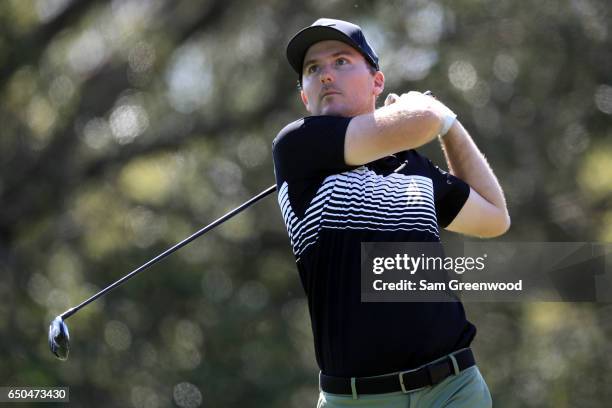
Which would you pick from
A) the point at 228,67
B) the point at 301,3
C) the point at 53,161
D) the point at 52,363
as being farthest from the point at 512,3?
the point at 52,363

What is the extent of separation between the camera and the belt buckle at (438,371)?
3436mm

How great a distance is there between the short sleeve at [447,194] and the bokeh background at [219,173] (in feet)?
23.4

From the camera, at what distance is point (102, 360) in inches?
478

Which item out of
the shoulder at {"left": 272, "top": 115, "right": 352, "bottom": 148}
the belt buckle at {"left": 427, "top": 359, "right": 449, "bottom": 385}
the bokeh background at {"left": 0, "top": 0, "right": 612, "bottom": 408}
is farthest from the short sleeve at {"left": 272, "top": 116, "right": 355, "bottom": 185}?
the bokeh background at {"left": 0, "top": 0, "right": 612, "bottom": 408}

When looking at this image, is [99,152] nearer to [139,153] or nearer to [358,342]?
[139,153]

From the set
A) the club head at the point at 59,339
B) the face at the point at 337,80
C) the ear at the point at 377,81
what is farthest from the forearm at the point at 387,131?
the club head at the point at 59,339

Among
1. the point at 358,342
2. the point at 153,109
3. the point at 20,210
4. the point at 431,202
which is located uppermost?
the point at 153,109

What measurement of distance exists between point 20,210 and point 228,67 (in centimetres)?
249

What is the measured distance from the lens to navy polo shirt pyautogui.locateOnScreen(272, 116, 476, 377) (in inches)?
136

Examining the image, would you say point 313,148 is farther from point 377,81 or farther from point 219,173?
point 219,173

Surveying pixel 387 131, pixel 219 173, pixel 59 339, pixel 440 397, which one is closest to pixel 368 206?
pixel 387 131

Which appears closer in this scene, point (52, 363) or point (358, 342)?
point (358, 342)

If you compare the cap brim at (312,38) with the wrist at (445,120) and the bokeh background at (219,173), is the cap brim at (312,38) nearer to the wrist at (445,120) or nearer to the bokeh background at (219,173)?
the wrist at (445,120)

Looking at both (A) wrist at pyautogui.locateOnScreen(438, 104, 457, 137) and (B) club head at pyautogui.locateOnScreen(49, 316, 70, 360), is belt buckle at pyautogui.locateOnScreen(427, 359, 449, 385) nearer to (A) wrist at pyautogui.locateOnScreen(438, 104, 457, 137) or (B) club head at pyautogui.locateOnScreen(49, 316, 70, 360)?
(A) wrist at pyautogui.locateOnScreen(438, 104, 457, 137)
